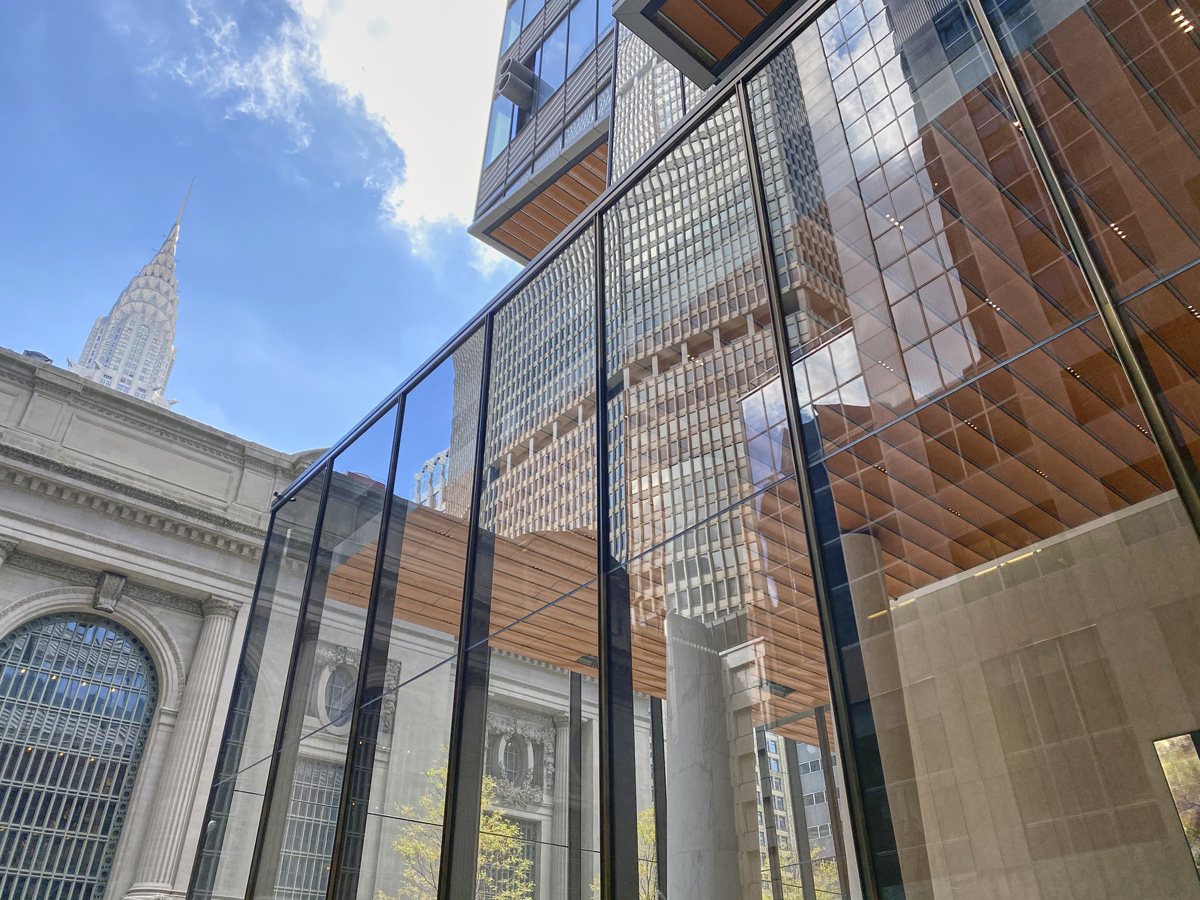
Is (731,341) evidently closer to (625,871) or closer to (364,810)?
(625,871)

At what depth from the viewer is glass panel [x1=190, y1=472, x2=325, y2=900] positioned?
977 centimetres

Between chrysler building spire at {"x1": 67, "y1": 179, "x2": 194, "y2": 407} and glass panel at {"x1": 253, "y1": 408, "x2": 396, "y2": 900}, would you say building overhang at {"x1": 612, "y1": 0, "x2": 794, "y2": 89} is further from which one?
chrysler building spire at {"x1": 67, "y1": 179, "x2": 194, "y2": 407}

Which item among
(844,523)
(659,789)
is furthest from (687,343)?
(659,789)

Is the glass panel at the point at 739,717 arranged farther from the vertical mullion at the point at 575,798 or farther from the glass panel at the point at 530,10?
the glass panel at the point at 530,10

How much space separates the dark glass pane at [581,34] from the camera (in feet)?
67.5

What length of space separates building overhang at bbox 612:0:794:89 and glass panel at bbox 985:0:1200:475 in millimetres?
9783

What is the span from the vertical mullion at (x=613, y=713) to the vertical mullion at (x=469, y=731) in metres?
1.52

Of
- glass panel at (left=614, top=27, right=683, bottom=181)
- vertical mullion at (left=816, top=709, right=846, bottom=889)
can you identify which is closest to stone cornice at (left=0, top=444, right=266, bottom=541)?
glass panel at (left=614, top=27, right=683, bottom=181)

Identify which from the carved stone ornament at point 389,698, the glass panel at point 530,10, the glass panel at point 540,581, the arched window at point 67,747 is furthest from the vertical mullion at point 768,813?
the arched window at point 67,747

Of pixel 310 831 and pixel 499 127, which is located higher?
pixel 499 127

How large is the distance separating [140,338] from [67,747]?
175m

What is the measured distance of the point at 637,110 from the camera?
46.0 feet

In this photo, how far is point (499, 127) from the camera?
2355 centimetres

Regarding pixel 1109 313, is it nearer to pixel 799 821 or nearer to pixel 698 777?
pixel 799 821
